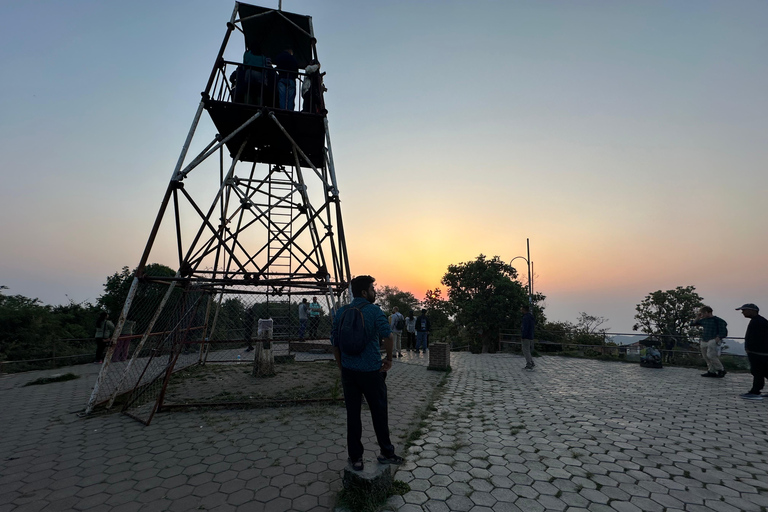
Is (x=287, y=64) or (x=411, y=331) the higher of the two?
(x=287, y=64)

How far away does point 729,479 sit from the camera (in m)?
3.62

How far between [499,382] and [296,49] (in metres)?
11.0

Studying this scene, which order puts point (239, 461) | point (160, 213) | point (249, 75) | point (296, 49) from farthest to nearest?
point (296, 49) < point (249, 75) < point (160, 213) < point (239, 461)

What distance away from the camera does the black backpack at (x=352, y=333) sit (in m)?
3.41

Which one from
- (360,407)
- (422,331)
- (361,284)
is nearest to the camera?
(360,407)

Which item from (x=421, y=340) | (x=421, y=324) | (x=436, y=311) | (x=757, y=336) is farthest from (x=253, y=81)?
(x=436, y=311)

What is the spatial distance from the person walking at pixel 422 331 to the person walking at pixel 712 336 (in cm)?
951

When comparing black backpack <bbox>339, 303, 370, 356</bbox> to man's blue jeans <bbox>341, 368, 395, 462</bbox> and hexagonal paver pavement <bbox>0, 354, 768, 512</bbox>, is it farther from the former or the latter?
hexagonal paver pavement <bbox>0, 354, 768, 512</bbox>

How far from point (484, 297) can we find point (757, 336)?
23.4 metres

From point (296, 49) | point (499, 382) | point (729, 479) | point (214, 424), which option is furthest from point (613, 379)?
point (296, 49)

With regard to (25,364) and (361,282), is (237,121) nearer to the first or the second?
(361,282)

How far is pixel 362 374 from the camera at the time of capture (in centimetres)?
346

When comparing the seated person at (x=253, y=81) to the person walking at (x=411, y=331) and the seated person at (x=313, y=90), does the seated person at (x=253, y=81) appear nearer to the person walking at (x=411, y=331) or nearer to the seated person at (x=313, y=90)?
Result: the seated person at (x=313, y=90)

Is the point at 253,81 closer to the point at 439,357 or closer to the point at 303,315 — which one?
the point at 303,315
